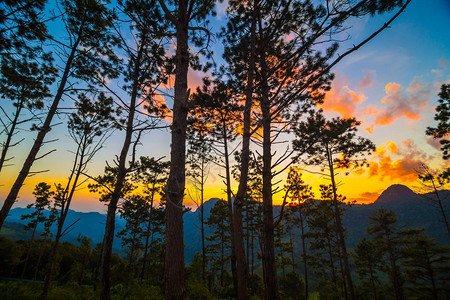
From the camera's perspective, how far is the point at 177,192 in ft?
8.14

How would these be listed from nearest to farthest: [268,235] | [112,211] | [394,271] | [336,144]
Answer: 1. [268,235]
2. [112,211]
3. [336,144]
4. [394,271]

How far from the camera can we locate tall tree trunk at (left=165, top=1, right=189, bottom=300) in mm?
2261

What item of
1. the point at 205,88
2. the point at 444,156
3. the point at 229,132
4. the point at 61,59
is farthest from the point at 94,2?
the point at 444,156

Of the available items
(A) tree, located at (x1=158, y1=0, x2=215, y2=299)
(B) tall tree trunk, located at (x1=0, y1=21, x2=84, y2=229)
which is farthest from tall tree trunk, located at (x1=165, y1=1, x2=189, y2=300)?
(B) tall tree trunk, located at (x1=0, y1=21, x2=84, y2=229)

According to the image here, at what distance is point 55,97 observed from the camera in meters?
6.79

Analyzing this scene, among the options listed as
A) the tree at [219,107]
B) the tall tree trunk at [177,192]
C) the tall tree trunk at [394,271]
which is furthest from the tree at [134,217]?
the tall tree trunk at [394,271]

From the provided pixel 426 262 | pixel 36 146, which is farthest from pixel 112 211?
pixel 426 262

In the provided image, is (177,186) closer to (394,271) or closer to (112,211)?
(112,211)

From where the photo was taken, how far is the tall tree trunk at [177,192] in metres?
2.26

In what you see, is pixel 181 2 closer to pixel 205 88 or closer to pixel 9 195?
pixel 205 88

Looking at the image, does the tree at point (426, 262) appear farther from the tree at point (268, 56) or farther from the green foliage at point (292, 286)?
the tree at point (268, 56)

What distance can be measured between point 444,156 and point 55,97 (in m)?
25.0

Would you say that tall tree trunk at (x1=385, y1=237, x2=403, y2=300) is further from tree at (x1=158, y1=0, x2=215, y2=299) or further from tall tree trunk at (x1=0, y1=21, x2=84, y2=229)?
tall tree trunk at (x1=0, y1=21, x2=84, y2=229)

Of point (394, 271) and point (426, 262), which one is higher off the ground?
point (426, 262)
